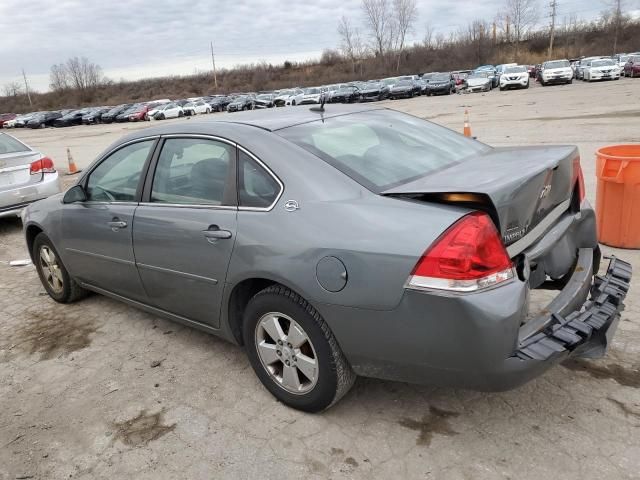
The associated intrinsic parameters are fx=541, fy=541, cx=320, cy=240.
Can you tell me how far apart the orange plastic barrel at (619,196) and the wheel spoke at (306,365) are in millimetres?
3570

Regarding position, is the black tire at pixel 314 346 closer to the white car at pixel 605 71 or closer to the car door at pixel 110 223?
the car door at pixel 110 223

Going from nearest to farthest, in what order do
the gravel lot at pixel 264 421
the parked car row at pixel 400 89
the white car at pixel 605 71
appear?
1. the gravel lot at pixel 264 421
2. the white car at pixel 605 71
3. the parked car row at pixel 400 89

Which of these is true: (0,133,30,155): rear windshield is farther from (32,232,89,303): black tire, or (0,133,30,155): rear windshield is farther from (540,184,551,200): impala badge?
(540,184,551,200): impala badge

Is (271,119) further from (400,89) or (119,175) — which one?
(400,89)

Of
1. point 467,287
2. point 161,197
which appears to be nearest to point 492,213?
point 467,287

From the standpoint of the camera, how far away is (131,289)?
12.6 feet

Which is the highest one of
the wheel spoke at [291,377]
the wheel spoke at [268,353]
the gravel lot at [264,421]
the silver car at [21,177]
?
the silver car at [21,177]

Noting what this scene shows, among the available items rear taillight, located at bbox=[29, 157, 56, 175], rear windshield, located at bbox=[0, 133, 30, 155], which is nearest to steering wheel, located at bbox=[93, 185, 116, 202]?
rear taillight, located at bbox=[29, 157, 56, 175]

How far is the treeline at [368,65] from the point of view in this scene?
246ft

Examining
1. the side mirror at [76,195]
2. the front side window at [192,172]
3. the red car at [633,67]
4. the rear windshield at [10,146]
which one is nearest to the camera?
the front side window at [192,172]

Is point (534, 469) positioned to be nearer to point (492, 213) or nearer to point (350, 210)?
point (492, 213)

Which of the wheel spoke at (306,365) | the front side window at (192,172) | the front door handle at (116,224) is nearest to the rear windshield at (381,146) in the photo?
the front side window at (192,172)

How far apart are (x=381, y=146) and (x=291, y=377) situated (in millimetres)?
1409

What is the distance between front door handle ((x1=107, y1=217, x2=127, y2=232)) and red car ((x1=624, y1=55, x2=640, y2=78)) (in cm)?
4164
